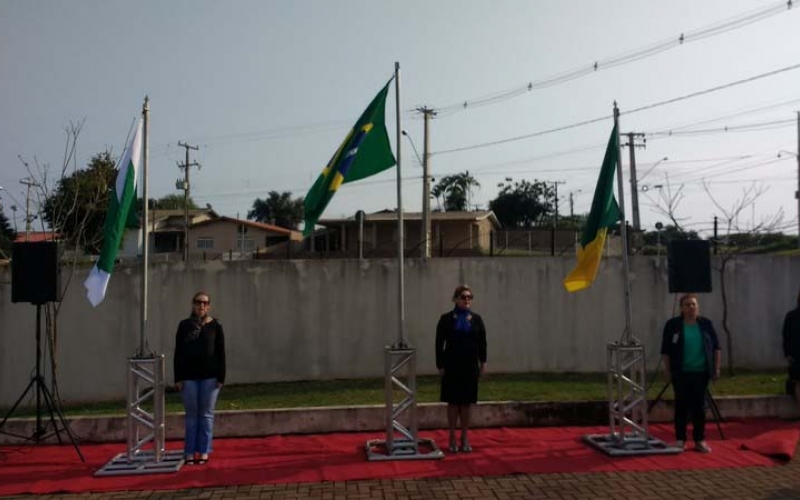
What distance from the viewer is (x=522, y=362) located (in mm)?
12289

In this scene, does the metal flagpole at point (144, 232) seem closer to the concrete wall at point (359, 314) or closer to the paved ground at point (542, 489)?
the paved ground at point (542, 489)

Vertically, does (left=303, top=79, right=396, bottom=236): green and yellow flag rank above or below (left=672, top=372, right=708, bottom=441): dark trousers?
above

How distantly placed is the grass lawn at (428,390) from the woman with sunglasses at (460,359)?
1.96 meters

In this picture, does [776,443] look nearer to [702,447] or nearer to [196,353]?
[702,447]

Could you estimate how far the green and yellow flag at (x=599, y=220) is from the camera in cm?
795

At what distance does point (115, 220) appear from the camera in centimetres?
738

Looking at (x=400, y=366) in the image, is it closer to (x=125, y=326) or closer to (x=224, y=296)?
(x=224, y=296)

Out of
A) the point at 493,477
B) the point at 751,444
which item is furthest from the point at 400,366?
the point at 751,444

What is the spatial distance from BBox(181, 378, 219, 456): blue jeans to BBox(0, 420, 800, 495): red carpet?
0.75ft

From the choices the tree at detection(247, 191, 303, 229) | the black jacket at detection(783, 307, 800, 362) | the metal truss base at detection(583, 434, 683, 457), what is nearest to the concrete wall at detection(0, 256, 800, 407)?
the black jacket at detection(783, 307, 800, 362)

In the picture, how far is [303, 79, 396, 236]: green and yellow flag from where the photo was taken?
7.60m

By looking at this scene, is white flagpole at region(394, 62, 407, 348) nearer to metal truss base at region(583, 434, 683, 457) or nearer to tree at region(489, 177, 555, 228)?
metal truss base at region(583, 434, 683, 457)

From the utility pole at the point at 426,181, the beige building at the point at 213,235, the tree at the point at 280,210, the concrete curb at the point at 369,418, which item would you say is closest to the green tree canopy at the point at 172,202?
the tree at the point at 280,210

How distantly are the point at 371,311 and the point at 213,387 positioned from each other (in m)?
5.12
